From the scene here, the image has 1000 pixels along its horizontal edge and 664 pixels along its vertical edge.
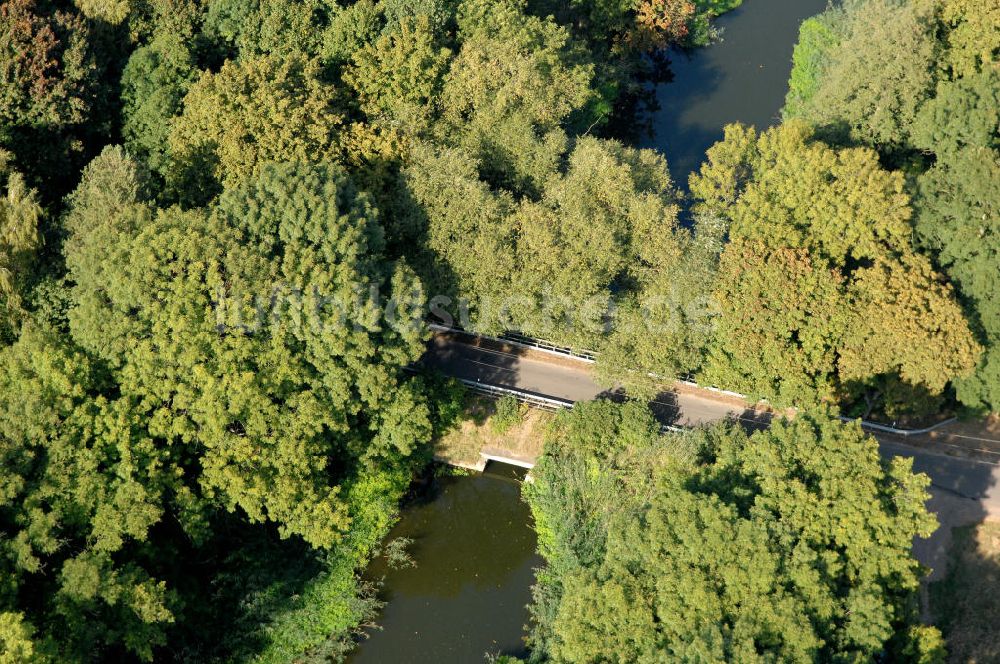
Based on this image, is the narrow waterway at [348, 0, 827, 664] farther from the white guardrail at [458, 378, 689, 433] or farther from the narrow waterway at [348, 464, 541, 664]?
the white guardrail at [458, 378, 689, 433]

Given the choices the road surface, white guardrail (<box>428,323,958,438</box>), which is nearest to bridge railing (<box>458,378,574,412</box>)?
white guardrail (<box>428,323,958,438</box>)

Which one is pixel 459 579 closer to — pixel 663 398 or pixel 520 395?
pixel 520 395

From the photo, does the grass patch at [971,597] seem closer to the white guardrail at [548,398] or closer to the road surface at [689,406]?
the road surface at [689,406]

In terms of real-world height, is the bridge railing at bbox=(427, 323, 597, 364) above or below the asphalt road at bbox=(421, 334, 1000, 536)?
above

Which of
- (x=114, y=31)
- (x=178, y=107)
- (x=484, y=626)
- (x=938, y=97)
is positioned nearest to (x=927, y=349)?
(x=938, y=97)

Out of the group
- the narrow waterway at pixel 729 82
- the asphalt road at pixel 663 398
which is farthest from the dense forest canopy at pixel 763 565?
the narrow waterway at pixel 729 82

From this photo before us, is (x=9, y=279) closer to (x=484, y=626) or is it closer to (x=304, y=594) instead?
(x=304, y=594)

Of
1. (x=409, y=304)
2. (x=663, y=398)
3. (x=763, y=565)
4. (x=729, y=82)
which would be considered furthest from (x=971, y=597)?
(x=729, y=82)
